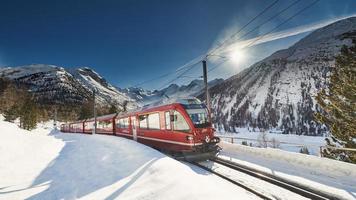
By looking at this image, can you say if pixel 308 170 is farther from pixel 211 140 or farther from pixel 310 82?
pixel 310 82

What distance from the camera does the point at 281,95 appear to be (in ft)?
542

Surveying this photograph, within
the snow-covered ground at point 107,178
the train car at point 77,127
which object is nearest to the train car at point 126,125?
the snow-covered ground at point 107,178

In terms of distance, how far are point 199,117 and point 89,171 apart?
6.35 metres

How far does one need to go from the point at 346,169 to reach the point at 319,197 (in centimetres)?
276

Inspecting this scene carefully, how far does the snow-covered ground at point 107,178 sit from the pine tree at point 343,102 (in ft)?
38.9

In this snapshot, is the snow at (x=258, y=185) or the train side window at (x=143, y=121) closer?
the snow at (x=258, y=185)

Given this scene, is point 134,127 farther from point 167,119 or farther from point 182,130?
point 182,130

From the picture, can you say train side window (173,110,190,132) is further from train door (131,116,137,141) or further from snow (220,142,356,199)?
train door (131,116,137,141)

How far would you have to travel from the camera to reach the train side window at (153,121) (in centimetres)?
1532

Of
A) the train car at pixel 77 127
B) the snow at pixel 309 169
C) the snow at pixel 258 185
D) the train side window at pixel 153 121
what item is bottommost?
the snow at pixel 258 185

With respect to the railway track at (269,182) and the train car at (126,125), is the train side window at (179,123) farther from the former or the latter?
the train car at (126,125)

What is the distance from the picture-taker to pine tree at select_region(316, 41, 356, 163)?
1584 cm

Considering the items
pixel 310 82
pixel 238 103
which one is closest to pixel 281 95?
pixel 310 82

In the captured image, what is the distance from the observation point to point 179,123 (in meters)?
13.2
